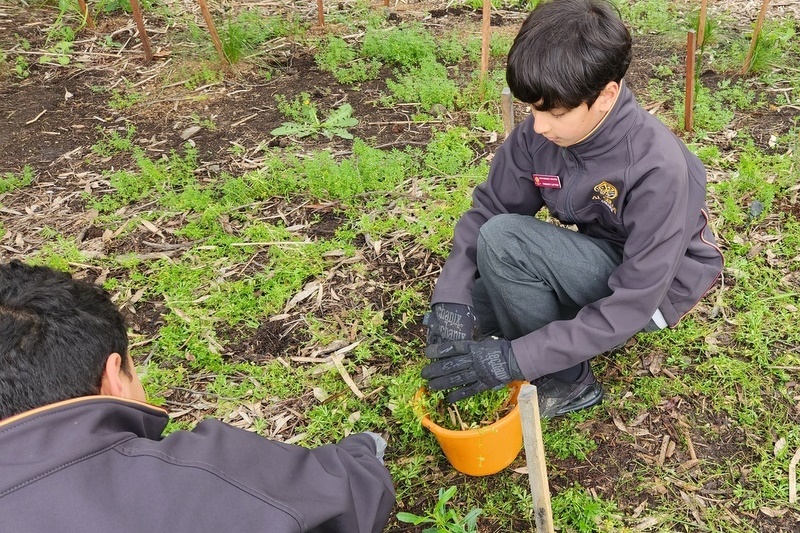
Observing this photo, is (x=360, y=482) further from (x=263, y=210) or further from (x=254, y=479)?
(x=263, y=210)

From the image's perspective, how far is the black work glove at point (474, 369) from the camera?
2066 mm

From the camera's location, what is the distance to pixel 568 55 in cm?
184

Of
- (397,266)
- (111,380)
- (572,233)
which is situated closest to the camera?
(111,380)

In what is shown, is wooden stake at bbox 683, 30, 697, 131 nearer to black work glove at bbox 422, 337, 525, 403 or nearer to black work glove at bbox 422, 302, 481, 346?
black work glove at bbox 422, 302, 481, 346

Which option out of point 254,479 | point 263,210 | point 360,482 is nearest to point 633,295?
point 360,482

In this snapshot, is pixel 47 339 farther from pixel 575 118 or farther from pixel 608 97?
pixel 608 97

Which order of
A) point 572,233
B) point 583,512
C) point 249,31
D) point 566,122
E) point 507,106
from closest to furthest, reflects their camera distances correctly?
1. point 566,122
2. point 583,512
3. point 572,233
4. point 507,106
5. point 249,31

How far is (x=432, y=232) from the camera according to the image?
3.33m

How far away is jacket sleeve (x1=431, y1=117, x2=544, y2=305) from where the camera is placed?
232 centimetres

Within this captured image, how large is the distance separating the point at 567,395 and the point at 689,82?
2102 millimetres

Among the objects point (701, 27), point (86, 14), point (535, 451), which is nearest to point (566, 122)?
point (535, 451)

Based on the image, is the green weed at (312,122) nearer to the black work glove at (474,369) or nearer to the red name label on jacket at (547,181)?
the red name label on jacket at (547,181)

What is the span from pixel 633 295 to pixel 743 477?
886 mm

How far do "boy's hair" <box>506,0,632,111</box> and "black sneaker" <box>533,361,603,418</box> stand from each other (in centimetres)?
108
